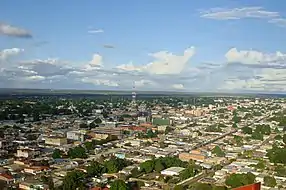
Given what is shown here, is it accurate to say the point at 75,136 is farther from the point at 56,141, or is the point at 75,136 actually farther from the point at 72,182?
the point at 72,182

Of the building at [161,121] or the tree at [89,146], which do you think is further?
the building at [161,121]

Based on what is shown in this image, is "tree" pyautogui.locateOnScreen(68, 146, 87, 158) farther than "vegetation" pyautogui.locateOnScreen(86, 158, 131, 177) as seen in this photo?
Yes

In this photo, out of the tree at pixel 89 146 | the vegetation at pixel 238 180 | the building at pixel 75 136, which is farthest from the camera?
the building at pixel 75 136

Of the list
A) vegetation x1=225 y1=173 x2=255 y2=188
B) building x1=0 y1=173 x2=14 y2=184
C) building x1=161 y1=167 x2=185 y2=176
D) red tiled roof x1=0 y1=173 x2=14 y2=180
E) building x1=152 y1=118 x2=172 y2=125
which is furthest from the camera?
building x1=152 y1=118 x2=172 y2=125

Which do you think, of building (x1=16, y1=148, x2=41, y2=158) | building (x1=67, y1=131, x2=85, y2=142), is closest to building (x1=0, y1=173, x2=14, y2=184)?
building (x1=16, y1=148, x2=41, y2=158)

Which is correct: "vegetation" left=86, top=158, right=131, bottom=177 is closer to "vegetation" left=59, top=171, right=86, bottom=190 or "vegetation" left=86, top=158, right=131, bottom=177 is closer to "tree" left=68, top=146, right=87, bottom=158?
"vegetation" left=59, top=171, right=86, bottom=190

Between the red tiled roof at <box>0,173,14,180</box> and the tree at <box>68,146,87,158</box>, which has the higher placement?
the tree at <box>68,146,87,158</box>

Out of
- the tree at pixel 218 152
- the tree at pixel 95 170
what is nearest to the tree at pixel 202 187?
the tree at pixel 95 170

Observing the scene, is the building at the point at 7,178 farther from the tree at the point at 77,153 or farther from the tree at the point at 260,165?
the tree at the point at 260,165

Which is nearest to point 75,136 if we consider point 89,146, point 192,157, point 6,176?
point 89,146

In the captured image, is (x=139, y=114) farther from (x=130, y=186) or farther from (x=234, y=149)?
(x=130, y=186)

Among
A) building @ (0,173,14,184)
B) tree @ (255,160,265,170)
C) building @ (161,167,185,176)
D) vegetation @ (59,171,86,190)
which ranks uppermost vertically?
vegetation @ (59,171,86,190)

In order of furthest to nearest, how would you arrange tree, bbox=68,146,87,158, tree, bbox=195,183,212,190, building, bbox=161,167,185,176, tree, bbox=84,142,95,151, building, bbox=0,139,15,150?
building, bbox=0,139,15,150 < tree, bbox=84,142,95,151 < tree, bbox=68,146,87,158 < building, bbox=161,167,185,176 < tree, bbox=195,183,212,190

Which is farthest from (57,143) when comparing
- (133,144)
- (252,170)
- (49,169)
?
(252,170)
